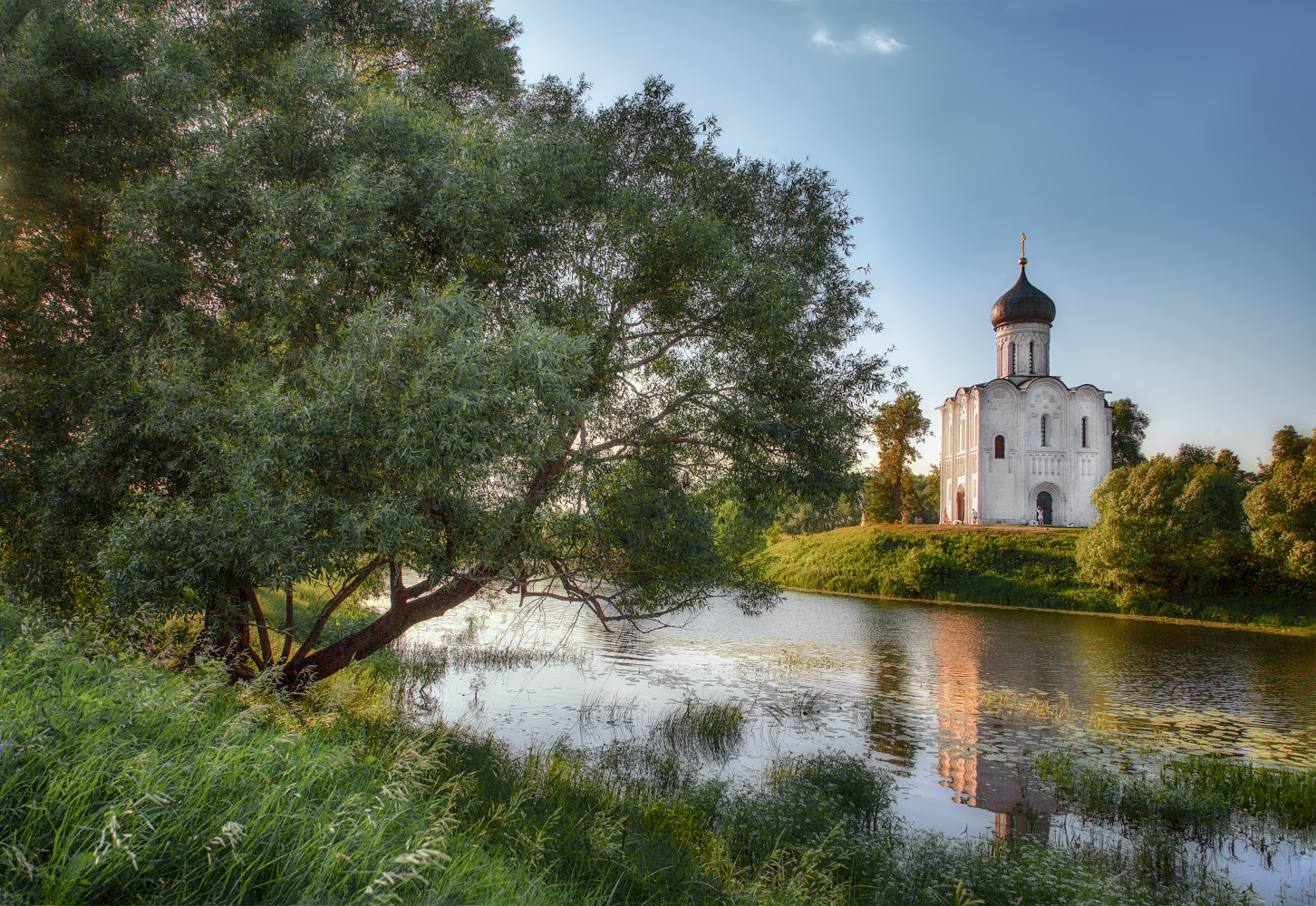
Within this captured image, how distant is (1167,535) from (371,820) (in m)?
38.8

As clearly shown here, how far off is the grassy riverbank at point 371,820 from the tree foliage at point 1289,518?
30870mm

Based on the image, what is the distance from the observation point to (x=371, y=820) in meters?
3.48

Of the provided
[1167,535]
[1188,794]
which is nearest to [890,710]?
[1188,794]

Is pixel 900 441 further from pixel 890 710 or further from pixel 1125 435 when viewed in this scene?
pixel 890 710

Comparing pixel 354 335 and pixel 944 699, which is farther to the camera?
pixel 944 699

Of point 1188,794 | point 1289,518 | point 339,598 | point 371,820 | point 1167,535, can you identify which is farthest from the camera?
Answer: point 1167,535

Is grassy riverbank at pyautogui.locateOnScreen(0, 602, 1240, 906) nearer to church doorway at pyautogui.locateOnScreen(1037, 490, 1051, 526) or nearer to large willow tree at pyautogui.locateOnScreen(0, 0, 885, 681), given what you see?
large willow tree at pyautogui.locateOnScreen(0, 0, 885, 681)

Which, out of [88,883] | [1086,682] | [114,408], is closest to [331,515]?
[114,408]

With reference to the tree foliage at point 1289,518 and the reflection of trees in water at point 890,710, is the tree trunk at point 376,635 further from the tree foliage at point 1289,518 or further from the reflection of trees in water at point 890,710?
the tree foliage at point 1289,518

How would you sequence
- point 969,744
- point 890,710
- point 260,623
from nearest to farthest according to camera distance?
point 260,623
point 969,744
point 890,710

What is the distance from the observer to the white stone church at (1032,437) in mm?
53094

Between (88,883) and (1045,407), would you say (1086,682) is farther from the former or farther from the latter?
(1045,407)

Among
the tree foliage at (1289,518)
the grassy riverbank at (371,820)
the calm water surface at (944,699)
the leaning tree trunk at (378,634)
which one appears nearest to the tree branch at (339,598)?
the leaning tree trunk at (378,634)

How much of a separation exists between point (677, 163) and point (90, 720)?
9833mm
